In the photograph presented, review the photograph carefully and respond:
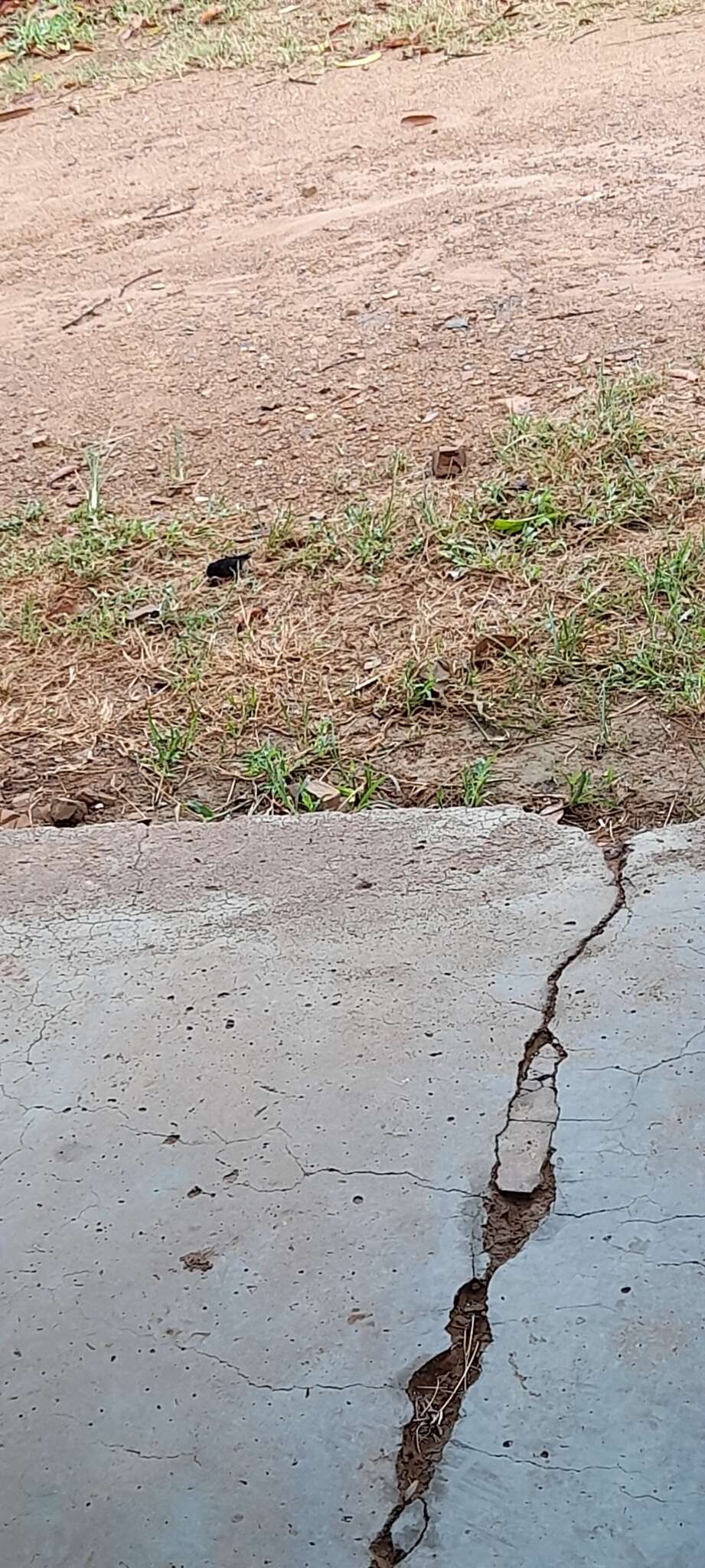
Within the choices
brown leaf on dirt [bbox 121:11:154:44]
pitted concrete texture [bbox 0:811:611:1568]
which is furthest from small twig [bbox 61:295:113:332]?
brown leaf on dirt [bbox 121:11:154:44]

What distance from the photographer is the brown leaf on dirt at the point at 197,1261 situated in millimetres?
1363

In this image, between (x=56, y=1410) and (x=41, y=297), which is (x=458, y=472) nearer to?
(x=41, y=297)

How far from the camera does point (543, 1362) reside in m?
1.25

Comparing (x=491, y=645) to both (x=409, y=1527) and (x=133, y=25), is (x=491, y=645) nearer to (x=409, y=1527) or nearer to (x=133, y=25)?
(x=409, y=1527)

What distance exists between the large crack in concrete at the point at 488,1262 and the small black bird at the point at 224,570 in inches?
54.3

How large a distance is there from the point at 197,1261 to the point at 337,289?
322 cm

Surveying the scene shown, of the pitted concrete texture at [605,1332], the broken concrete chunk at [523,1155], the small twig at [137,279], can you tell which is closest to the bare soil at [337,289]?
the small twig at [137,279]

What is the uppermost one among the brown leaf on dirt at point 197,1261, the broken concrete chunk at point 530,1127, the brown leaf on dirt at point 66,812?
the brown leaf on dirt at point 197,1261

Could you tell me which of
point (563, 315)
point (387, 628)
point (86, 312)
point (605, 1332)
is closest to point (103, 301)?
point (86, 312)

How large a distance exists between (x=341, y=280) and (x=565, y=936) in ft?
9.29

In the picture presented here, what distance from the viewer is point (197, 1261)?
1372mm

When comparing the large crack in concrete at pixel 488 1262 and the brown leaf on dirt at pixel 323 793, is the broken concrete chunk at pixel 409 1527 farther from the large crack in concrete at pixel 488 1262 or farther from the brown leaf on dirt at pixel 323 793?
Answer: the brown leaf on dirt at pixel 323 793

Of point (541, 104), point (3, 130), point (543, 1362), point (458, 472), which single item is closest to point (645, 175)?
point (541, 104)

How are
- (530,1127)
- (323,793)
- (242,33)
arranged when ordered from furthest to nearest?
(242,33) < (323,793) < (530,1127)
